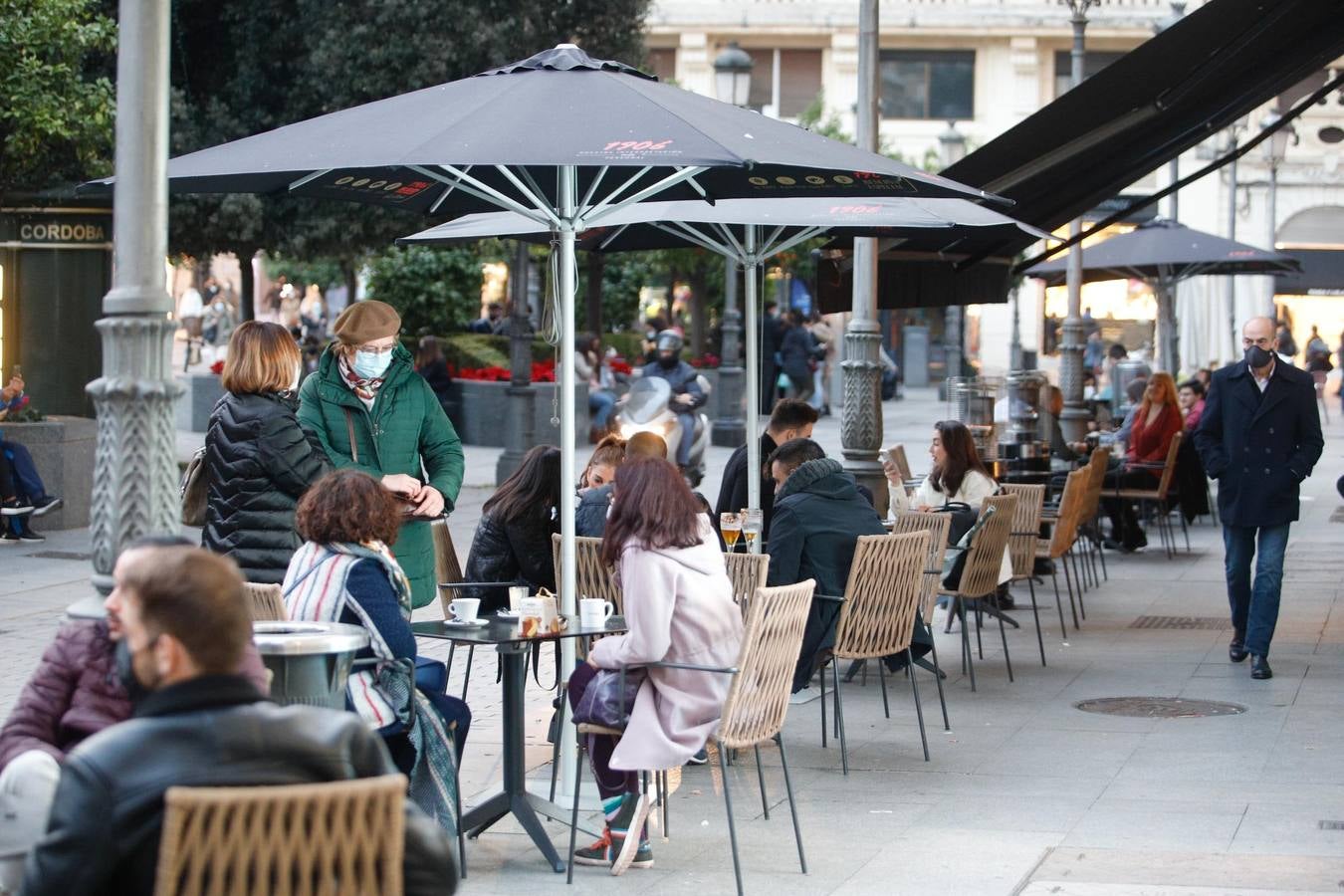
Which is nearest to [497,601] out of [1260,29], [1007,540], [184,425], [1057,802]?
[1057,802]

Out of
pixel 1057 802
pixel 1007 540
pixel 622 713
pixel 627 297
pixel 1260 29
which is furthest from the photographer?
pixel 627 297

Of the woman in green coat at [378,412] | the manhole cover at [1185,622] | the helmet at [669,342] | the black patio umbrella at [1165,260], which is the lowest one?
the manhole cover at [1185,622]

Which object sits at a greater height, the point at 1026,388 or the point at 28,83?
the point at 28,83

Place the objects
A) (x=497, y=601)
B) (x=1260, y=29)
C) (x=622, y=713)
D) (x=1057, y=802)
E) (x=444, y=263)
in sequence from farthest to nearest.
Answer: (x=444, y=263)
(x=1260, y=29)
(x=497, y=601)
(x=1057, y=802)
(x=622, y=713)

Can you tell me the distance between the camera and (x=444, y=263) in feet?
102

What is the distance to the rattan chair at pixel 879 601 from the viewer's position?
7828 mm

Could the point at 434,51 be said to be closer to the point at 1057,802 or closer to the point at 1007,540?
the point at 1007,540

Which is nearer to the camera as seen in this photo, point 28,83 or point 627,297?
point 28,83

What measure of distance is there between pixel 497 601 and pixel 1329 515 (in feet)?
44.7

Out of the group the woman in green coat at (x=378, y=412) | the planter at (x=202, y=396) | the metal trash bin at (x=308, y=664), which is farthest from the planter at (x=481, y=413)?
the metal trash bin at (x=308, y=664)

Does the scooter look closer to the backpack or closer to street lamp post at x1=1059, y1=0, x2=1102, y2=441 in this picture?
street lamp post at x1=1059, y1=0, x2=1102, y2=441

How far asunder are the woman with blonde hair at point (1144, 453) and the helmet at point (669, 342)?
14.3ft

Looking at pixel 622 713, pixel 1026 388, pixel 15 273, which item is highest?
pixel 15 273

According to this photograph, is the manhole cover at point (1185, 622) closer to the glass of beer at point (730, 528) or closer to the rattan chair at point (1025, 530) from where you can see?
the rattan chair at point (1025, 530)
